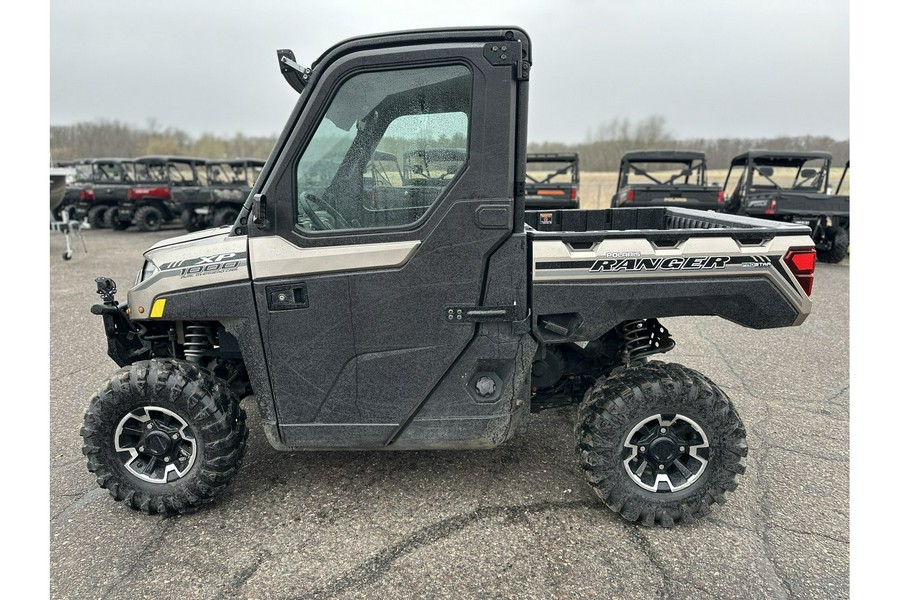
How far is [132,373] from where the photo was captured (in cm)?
272

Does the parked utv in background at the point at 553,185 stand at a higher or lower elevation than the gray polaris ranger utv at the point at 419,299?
higher

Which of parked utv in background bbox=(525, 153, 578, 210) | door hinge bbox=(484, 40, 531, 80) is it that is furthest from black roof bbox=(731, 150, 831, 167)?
door hinge bbox=(484, 40, 531, 80)

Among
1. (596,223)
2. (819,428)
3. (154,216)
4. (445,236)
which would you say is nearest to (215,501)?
(445,236)

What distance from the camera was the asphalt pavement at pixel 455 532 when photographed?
93.0 inches

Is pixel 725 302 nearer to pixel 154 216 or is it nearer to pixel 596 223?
pixel 596 223

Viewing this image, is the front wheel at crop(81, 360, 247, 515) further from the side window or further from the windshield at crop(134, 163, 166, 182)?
the windshield at crop(134, 163, 166, 182)

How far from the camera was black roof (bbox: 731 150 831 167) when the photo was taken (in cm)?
1136

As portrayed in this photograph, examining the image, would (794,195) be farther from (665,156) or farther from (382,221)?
→ (382,221)

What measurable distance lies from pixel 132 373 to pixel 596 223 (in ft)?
11.1

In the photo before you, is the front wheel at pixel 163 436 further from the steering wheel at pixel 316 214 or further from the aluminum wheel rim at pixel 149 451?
the steering wheel at pixel 316 214

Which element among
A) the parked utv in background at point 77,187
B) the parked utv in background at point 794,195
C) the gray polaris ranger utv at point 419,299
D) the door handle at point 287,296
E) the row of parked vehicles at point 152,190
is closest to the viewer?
the gray polaris ranger utv at point 419,299

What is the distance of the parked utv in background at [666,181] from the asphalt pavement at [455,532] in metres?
8.34

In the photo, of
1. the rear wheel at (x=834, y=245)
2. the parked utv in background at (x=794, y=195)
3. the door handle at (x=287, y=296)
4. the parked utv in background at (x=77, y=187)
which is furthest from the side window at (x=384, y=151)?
the parked utv in background at (x=77, y=187)

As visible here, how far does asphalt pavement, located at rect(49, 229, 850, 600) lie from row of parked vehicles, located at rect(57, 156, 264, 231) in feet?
43.3
